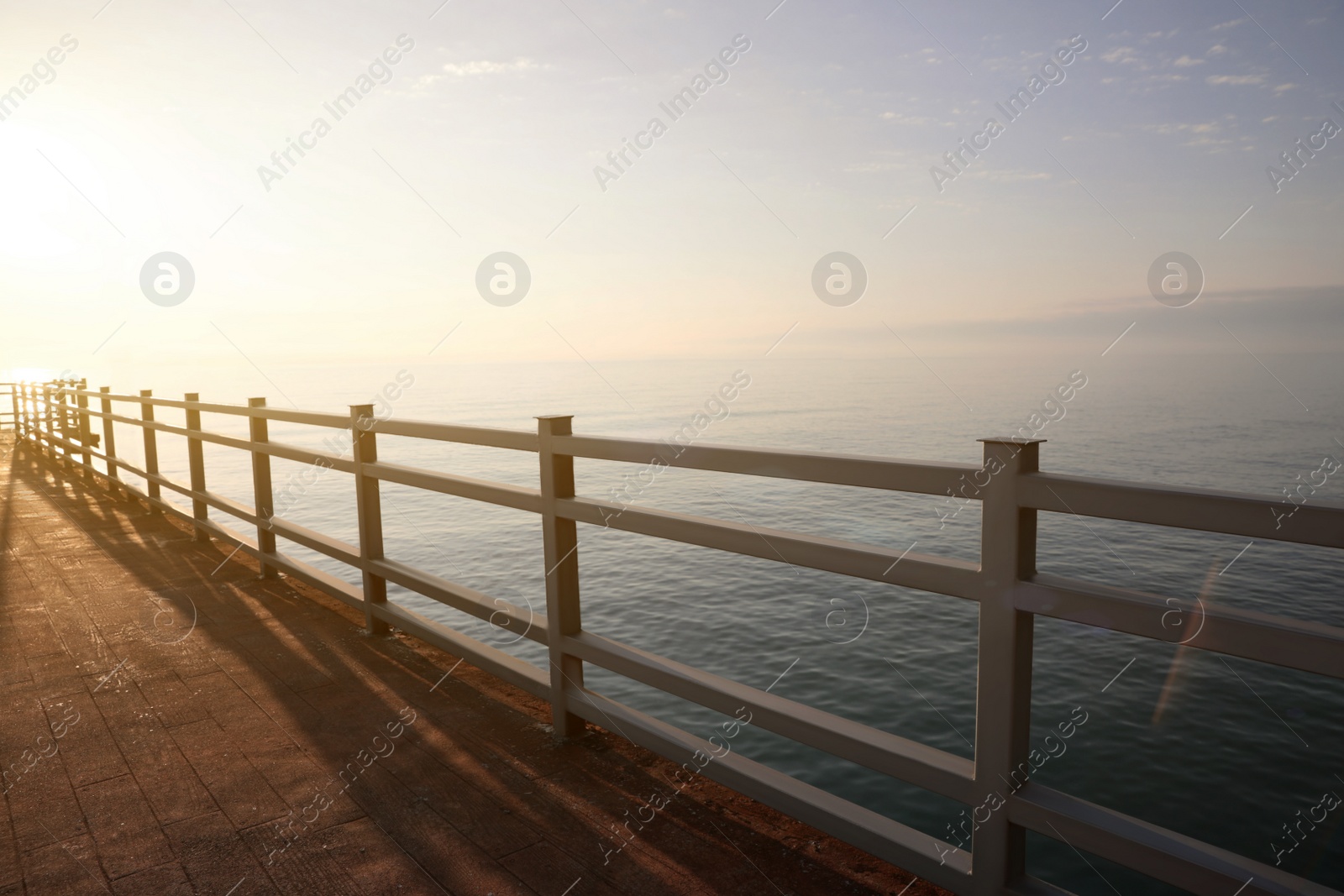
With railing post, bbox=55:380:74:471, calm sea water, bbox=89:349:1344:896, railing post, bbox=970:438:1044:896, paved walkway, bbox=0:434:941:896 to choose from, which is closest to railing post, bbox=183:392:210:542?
calm sea water, bbox=89:349:1344:896

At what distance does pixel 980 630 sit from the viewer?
1965 mm

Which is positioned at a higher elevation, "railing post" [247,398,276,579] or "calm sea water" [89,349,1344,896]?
"railing post" [247,398,276,579]

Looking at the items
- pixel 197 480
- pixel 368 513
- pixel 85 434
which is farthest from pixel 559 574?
pixel 85 434

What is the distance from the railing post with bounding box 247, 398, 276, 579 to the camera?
562cm

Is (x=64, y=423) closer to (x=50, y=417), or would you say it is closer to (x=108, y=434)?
(x=50, y=417)

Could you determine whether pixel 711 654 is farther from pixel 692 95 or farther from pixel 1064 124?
pixel 1064 124

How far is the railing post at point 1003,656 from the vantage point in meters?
1.93

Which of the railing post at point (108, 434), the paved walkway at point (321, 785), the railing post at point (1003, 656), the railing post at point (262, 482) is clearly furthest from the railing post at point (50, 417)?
the railing post at point (1003, 656)

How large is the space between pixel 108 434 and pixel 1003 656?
1159 cm

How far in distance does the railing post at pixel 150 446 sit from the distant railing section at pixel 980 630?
5.62 metres

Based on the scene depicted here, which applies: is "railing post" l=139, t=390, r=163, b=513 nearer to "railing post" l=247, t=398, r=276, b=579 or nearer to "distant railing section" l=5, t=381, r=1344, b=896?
"railing post" l=247, t=398, r=276, b=579

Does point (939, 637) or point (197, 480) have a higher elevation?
point (197, 480)

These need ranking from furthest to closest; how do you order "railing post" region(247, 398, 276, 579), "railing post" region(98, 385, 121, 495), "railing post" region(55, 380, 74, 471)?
"railing post" region(55, 380, 74, 471), "railing post" region(98, 385, 121, 495), "railing post" region(247, 398, 276, 579)

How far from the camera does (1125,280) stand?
2822 inches
